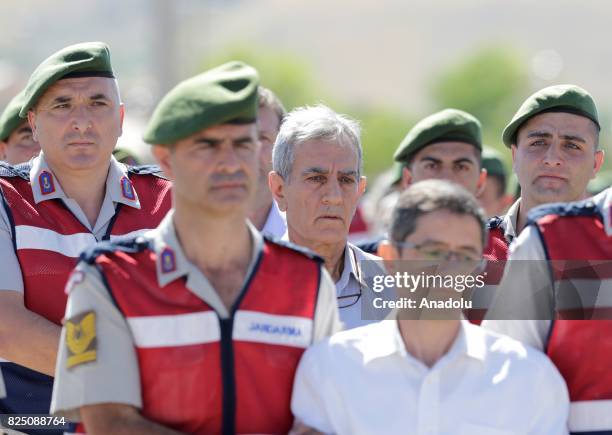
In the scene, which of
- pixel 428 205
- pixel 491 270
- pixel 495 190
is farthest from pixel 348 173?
pixel 495 190

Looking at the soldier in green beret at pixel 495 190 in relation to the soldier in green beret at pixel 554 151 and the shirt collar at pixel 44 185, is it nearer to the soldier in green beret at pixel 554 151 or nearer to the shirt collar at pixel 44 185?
the soldier in green beret at pixel 554 151

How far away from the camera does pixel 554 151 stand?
598 cm

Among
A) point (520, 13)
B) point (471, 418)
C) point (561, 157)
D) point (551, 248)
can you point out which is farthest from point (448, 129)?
point (520, 13)

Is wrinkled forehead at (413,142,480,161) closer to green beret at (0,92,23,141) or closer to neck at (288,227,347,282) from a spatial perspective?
neck at (288,227,347,282)

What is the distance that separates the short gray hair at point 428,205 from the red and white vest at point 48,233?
5.65ft

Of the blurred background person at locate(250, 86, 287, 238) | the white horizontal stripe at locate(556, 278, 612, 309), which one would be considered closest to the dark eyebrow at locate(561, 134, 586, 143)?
the blurred background person at locate(250, 86, 287, 238)

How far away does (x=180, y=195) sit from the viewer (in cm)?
416

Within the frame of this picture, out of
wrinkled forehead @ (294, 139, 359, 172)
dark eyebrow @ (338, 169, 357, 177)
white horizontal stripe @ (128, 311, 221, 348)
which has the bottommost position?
white horizontal stripe @ (128, 311, 221, 348)

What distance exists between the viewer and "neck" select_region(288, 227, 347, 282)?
221 inches

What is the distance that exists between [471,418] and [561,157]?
2.22 metres

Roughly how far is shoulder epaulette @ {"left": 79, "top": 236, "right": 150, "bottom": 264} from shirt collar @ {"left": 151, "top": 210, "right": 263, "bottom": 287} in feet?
0.13

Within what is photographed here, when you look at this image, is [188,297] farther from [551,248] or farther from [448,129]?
[448,129]

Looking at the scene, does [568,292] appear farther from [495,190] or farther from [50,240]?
[495,190]

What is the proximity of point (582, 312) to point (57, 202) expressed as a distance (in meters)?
2.35
